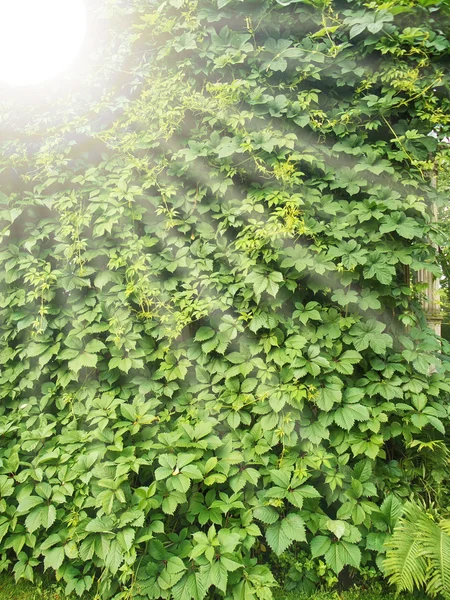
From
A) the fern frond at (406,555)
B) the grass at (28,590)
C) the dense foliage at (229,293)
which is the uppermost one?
the dense foliage at (229,293)

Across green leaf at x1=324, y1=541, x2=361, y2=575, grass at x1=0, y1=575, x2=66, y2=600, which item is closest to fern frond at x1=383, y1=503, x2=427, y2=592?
green leaf at x1=324, y1=541, x2=361, y2=575

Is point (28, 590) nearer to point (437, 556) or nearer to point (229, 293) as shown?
point (229, 293)

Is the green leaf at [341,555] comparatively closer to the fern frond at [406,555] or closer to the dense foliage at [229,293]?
the dense foliage at [229,293]

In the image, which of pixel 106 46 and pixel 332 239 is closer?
pixel 332 239

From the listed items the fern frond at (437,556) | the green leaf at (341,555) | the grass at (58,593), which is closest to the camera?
the fern frond at (437,556)

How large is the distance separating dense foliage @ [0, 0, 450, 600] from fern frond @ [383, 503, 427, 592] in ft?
0.27

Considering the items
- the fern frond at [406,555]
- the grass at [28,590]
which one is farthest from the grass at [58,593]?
the fern frond at [406,555]

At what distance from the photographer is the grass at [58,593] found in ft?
6.48

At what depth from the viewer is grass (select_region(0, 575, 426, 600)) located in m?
1.98

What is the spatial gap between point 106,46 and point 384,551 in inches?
135

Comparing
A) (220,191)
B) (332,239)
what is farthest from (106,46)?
(332,239)

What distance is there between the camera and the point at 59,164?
2373 mm

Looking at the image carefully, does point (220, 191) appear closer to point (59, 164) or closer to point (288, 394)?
point (59, 164)

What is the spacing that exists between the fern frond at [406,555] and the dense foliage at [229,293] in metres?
0.08
